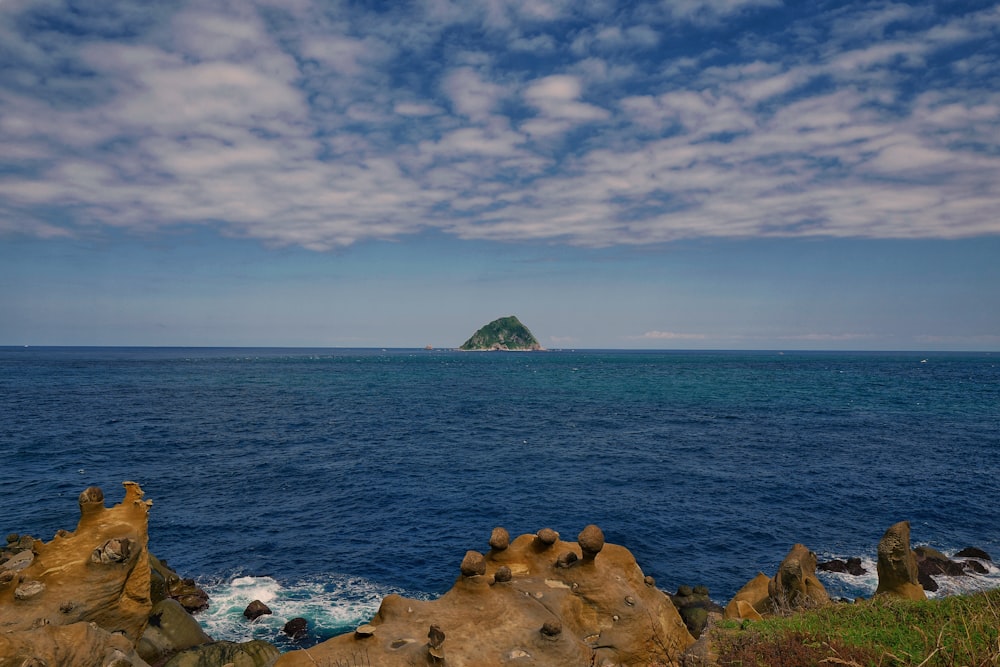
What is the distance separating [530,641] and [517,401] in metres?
92.9

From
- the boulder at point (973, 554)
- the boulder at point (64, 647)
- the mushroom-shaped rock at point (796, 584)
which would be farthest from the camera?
the boulder at point (973, 554)

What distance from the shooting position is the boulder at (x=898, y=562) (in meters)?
21.2

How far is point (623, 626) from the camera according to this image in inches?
517

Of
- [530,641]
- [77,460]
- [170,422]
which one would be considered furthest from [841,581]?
[170,422]

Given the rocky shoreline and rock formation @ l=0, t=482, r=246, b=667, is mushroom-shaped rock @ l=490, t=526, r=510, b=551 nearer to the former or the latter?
the rocky shoreline

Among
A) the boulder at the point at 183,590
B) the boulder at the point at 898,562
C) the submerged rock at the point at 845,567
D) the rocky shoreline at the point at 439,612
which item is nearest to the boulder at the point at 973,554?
the submerged rock at the point at 845,567

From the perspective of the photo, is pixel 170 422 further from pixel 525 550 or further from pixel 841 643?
pixel 841 643

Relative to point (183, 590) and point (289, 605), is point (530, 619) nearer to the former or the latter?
point (289, 605)

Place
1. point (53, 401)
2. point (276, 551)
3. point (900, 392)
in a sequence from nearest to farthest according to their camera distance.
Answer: point (276, 551), point (53, 401), point (900, 392)

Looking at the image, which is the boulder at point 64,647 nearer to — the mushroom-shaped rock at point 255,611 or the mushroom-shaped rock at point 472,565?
the mushroom-shaped rock at point 472,565

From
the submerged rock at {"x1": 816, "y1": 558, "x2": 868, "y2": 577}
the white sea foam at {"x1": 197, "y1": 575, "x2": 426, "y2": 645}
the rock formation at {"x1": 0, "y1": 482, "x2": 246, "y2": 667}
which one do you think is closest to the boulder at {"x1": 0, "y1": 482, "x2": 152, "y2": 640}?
the rock formation at {"x1": 0, "y1": 482, "x2": 246, "y2": 667}

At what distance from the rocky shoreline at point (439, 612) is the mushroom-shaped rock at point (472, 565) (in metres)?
A: 0.03

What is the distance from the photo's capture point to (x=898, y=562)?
70.0 feet

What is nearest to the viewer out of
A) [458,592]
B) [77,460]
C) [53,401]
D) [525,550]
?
[458,592]
